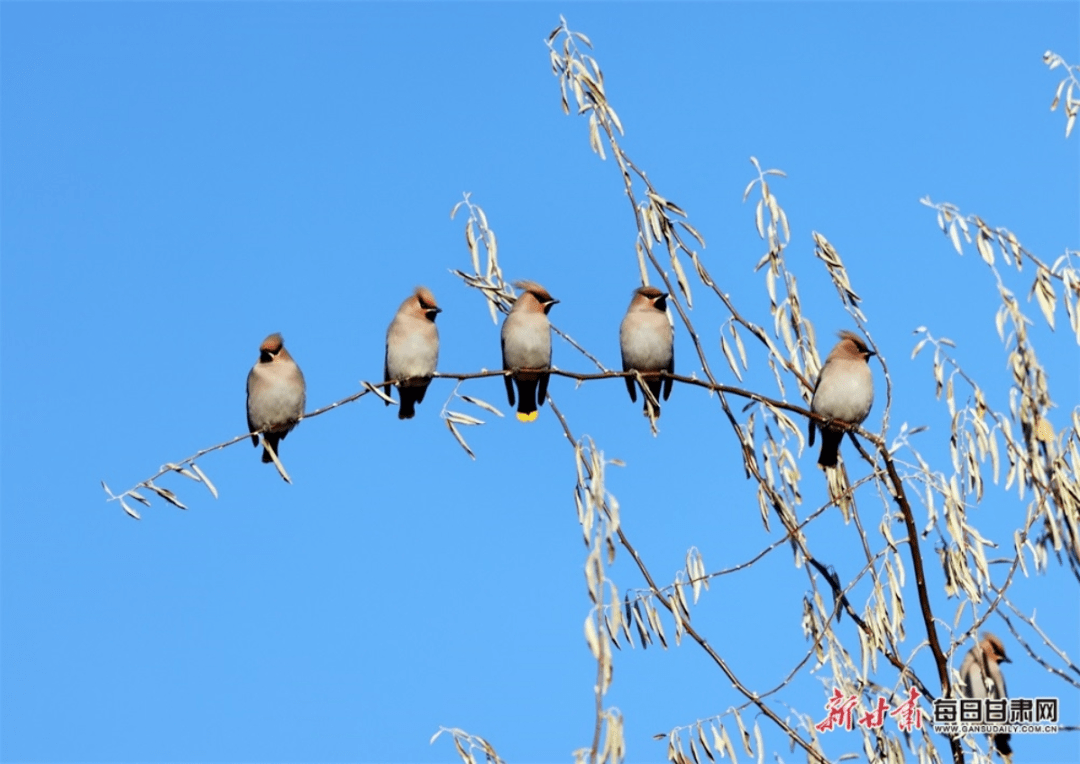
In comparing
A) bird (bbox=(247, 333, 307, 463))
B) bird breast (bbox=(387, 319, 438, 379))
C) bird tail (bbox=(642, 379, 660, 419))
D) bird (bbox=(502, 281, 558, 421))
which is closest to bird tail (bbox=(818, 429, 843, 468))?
bird tail (bbox=(642, 379, 660, 419))

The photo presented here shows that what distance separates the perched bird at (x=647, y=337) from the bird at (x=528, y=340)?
0.51 metres

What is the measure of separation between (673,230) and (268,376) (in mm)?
3079

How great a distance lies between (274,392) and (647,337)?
1.86 meters

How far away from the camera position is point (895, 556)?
169 inches

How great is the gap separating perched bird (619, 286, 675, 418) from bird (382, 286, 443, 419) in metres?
0.97

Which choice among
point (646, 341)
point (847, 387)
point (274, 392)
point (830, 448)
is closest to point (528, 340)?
point (646, 341)

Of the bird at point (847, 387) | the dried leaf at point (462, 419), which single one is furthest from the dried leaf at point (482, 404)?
the bird at point (847, 387)

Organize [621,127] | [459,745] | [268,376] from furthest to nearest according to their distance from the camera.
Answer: [268,376]
[621,127]
[459,745]

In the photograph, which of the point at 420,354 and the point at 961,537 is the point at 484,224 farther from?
the point at 420,354

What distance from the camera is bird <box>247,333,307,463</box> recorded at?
7082mm

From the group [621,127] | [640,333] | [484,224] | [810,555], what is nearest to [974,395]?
[810,555]

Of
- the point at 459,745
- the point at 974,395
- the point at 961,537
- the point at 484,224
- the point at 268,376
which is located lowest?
the point at 459,745

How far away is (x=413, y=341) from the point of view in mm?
7238

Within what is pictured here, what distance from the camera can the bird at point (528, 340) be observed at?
7055mm
